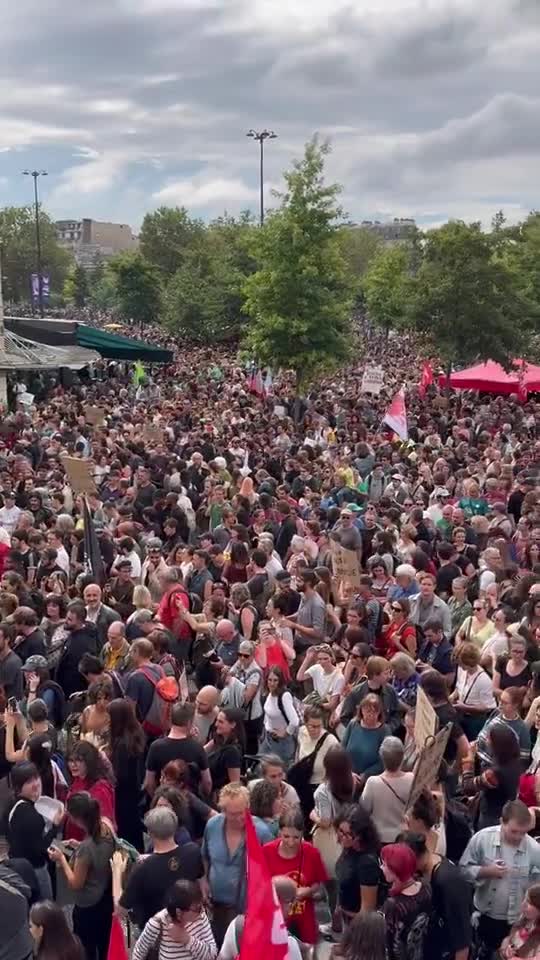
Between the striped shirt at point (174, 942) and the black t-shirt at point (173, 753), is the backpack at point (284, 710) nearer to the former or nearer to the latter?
the black t-shirt at point (173, 753)

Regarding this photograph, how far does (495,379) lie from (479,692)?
75.2ft

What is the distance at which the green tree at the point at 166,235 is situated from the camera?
9688 cm

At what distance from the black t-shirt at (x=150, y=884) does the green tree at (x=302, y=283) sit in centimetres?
2496

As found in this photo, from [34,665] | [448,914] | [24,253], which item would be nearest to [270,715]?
[34,665]

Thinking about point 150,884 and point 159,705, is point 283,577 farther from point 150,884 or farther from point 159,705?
point 150,884

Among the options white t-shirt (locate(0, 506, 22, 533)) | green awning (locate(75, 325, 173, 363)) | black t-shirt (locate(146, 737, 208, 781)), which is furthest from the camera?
green awning (locate(75, 325, 173, 363))

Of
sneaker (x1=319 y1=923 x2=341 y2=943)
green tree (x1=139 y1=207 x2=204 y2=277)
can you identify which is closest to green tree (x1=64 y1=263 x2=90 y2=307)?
green tree (x1=139 y1=207 x2=204 y2=277)

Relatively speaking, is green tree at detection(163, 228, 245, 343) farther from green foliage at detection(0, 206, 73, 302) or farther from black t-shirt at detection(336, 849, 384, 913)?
green foliage at detection(0, 206, 73, 302)

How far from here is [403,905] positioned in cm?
486

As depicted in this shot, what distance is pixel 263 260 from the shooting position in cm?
3097

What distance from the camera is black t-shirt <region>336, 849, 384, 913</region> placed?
17.0 feet

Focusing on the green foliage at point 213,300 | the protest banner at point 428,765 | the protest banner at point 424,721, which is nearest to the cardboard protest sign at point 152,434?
the protest banner at point 424,721

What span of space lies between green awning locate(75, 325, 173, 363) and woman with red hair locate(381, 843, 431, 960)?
31431 mm

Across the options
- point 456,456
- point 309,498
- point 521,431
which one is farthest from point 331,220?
point 309,498
